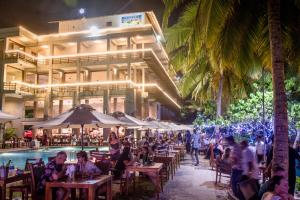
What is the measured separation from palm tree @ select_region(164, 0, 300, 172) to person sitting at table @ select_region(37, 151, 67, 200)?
440cm

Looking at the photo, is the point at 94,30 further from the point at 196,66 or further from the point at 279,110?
the point at 279,110

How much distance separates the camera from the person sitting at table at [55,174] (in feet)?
22.8

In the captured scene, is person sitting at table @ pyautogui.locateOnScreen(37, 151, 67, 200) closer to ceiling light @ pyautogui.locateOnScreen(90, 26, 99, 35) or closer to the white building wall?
ceiling light @ pyautogui.locateOnScreen(90, 26, 99, 35)

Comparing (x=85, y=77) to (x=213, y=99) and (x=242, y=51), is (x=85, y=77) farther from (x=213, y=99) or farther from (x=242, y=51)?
(x=242, y=51)

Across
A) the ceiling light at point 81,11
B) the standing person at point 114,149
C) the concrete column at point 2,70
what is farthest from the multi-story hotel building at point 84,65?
the standing person at point 114,149

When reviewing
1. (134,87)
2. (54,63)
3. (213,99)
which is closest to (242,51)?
(213,99)

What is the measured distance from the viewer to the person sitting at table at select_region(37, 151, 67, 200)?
6.94 metres

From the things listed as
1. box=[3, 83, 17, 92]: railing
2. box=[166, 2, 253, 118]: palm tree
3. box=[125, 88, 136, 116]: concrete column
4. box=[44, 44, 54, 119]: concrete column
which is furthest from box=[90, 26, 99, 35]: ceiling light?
box=[166, 2, 253, 118]: palm tree

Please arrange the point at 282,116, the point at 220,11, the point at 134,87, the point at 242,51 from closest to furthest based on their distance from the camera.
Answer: the point at 282,116
the point at 220,11
the point at 242,51
the point at 134,87

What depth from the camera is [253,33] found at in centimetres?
960

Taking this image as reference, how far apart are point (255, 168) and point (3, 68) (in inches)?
1445

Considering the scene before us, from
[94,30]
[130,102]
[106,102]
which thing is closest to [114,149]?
[130,102]

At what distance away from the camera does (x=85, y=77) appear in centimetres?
4194

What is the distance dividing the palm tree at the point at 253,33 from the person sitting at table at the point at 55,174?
440 centimetres
